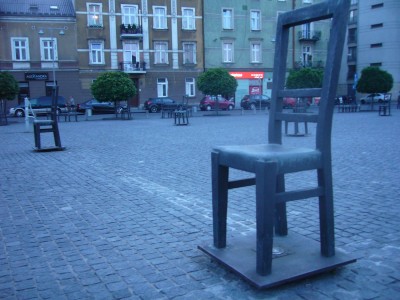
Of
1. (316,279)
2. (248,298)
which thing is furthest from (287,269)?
(248,298)

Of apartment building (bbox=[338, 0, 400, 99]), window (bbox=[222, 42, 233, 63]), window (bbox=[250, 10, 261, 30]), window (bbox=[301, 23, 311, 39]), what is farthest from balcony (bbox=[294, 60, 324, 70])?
window (bbox=[222, 42, 233, 63])

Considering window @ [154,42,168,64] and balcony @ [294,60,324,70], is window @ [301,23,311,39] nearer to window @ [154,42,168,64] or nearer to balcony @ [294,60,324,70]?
balcony @ [294,60,324,70]

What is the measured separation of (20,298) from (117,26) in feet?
123

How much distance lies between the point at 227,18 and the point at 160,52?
791 cm

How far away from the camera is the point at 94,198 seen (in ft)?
17.2

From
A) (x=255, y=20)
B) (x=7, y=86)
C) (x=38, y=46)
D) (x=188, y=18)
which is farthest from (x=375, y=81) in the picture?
(x=38, y=46)

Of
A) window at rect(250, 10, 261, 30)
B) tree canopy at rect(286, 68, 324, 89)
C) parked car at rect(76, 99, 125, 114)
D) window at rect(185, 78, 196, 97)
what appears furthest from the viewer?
window at rect(250, 10, 261, 30)

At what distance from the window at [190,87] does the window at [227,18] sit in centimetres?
639

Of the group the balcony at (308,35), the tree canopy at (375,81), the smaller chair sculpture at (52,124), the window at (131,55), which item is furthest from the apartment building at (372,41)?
the smaller chair sculpture at (52,124)

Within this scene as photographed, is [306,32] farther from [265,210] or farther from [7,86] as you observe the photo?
[265,210]

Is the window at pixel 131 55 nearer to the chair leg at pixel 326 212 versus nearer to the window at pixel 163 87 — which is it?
the window at pixel 163 87

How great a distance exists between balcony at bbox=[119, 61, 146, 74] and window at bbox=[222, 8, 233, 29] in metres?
9.34

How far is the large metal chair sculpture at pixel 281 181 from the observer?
261 centimetres

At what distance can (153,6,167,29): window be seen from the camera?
38375 mm
